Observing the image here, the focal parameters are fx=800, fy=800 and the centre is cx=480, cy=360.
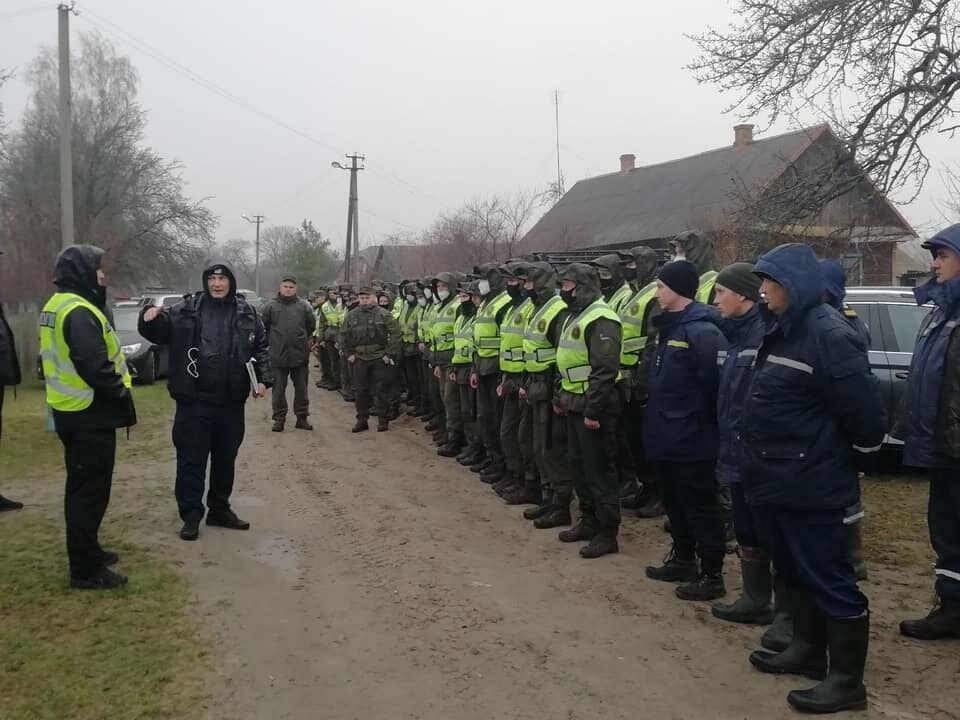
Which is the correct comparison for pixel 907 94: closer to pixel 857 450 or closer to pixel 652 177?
pixel 857 450

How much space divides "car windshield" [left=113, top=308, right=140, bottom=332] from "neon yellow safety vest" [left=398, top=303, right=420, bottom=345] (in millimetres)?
8318

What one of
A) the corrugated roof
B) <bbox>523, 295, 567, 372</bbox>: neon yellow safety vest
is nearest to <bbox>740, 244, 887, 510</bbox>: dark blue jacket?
<bbox>523, 295, 567, 372</bbox>: neon yellow safety vest

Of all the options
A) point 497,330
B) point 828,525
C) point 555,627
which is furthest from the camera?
point 497,330

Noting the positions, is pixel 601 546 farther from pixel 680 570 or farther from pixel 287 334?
pixel 287 334

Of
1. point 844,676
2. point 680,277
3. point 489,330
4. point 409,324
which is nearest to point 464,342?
point 489,330

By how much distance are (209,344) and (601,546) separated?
11.5ft

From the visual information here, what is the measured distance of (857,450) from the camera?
3762 millimetres

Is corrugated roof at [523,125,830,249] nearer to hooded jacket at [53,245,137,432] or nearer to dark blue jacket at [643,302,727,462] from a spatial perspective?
dark blue jacket at [643,302,727,462]

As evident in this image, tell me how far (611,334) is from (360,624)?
2.81 m

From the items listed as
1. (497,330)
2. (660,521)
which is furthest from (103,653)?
(497,330)

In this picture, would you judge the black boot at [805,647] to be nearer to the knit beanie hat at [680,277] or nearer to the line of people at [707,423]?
the line of people at [707,423]

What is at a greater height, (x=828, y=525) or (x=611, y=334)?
(x=611, y=334)

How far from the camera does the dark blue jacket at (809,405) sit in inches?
142

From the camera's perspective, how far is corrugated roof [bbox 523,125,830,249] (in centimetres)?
2766
